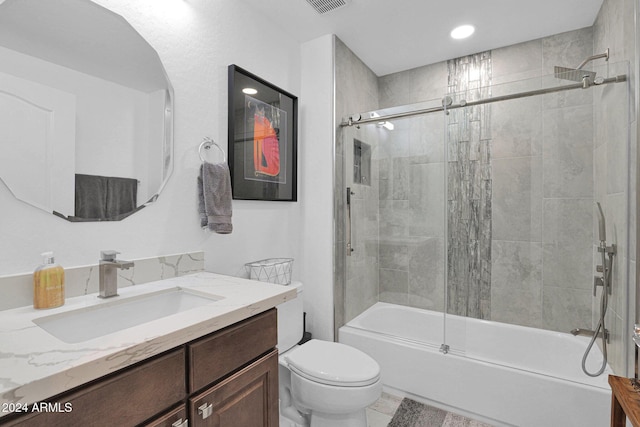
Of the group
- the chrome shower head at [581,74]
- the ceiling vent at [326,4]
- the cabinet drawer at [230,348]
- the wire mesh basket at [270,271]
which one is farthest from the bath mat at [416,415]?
the ceiling vent at [326,4]

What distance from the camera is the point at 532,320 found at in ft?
7.15

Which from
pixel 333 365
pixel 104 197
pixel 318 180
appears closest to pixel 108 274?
pixel 104 197

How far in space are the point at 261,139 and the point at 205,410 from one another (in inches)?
58.8

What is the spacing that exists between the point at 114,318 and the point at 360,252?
175 centimetres

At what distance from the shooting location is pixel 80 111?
115 centimetres

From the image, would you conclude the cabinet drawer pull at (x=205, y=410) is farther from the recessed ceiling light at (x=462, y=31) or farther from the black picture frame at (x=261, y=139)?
the recessed ceiling light at (x=462, y=31)

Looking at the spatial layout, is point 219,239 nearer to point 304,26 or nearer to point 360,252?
point 360,252

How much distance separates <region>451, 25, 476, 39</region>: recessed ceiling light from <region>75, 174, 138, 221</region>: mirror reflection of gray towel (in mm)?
2301

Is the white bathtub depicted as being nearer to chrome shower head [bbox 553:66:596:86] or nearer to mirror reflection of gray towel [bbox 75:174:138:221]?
chrome shower head [bbox 553:66:596:86]

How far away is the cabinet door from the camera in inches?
34.0

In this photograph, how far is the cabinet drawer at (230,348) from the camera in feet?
2.80

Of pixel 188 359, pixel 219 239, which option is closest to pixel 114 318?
pixel 188 359

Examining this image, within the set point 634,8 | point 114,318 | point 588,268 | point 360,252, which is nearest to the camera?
point 114,318

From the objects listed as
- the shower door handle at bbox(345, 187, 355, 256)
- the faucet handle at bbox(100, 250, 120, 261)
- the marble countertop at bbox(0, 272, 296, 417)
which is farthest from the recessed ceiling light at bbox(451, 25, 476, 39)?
the faucet handle at bbox(100, 250, 120, 261)
